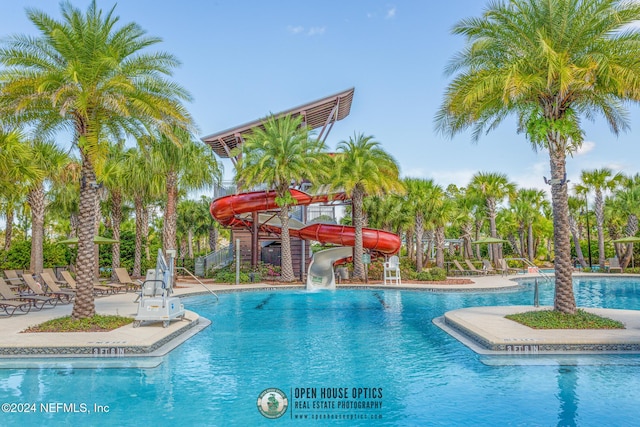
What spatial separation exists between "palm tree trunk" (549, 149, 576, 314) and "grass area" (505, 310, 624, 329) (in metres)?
0.24

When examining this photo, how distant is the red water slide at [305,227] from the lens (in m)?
25.2

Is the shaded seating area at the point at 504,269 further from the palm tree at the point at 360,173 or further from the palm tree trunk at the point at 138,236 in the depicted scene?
the palm tree trunk at the point at 138,236

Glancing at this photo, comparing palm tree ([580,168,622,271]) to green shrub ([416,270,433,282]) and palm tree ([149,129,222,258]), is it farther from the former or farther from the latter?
palm tree ([149,129,222,258])

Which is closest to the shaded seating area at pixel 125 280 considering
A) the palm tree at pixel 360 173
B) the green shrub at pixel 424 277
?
the palm tree at pixel 360 173

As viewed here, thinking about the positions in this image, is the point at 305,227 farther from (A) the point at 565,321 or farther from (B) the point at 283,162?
(A) the point at 565,321

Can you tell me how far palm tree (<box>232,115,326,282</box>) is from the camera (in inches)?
910

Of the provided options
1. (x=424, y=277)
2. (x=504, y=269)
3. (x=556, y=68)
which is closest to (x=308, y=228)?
(x=424, y=277)

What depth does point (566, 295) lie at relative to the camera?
1059cm

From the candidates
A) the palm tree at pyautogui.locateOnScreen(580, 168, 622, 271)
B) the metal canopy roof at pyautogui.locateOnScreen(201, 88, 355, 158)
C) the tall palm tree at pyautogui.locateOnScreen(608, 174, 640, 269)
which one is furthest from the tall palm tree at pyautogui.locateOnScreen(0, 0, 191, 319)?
the tall palm tree at pyautogui.locateOnScreen(608, 174, 640, 269)

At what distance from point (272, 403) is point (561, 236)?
8086mm

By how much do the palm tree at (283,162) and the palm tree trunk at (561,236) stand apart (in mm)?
13964

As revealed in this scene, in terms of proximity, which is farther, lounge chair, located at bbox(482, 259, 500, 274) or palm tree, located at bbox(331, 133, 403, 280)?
lounge chair, located at bbox(482, 259, 500, 274)

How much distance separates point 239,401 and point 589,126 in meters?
12.0

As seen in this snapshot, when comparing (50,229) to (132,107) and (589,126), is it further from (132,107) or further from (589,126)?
(589,126)
